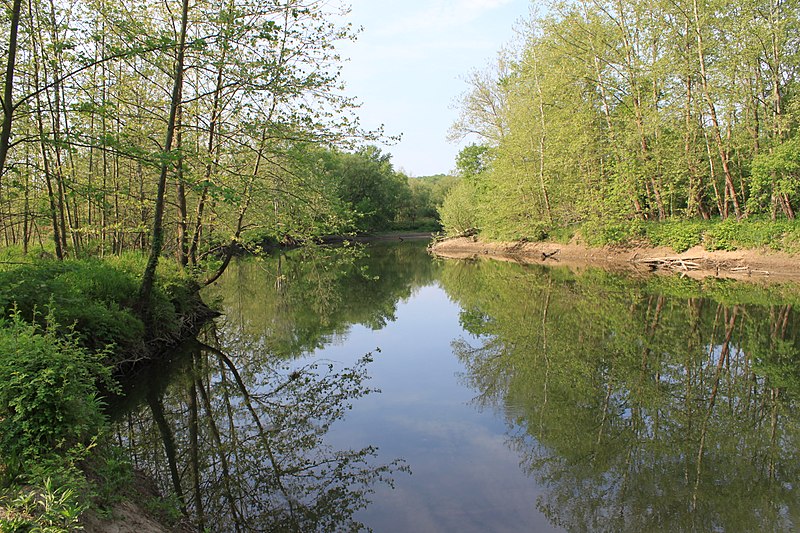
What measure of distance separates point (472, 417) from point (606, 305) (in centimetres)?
927

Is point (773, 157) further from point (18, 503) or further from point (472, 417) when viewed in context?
point (18, 503)

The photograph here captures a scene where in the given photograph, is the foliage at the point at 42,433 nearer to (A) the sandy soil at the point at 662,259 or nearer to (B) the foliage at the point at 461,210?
(A) the sandy soil at the point at 662,259

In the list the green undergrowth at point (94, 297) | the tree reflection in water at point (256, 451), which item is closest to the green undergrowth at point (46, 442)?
the tree reflection in water at point (256, 451)

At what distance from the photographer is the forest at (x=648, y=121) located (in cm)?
2159

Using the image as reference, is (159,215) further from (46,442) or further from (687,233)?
(687,233)

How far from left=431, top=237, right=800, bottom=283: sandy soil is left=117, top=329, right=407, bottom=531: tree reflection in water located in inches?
766

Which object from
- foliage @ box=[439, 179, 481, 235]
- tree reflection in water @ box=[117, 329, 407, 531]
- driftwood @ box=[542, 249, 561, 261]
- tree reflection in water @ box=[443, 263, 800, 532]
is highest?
foliage @ box=[439, 179, 481, 235]

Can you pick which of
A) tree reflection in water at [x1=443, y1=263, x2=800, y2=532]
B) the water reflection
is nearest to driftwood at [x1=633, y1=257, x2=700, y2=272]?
tree reflection in water at [x1=443, y1=263, x2=800, y2=532]

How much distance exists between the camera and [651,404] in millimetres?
7730

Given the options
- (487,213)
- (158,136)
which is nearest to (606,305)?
(158,136)

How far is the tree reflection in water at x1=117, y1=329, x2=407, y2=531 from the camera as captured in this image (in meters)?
5.16

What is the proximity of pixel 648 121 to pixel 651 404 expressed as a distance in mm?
22030

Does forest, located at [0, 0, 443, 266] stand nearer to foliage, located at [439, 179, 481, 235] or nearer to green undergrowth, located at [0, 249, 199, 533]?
green undergrowth, located at [0, 249, 199, 533]

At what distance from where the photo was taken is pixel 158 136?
12.7 metres
